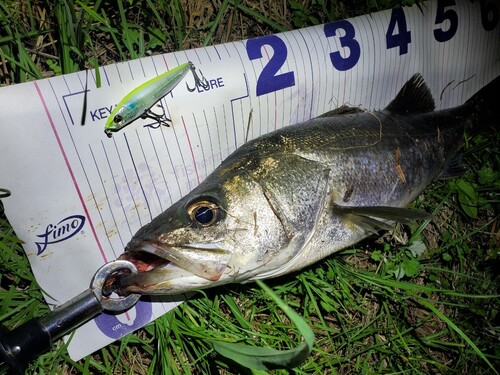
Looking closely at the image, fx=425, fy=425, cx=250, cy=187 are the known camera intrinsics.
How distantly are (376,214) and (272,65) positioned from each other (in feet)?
3.27

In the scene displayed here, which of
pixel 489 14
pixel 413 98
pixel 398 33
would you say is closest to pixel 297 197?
pixel 413 98

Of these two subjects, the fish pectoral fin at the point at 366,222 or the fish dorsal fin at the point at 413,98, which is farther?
the fish dorsal fin at the point at 413,98

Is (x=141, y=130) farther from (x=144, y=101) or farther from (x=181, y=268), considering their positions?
(x=181, y=268)

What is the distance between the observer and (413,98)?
274 centimetres

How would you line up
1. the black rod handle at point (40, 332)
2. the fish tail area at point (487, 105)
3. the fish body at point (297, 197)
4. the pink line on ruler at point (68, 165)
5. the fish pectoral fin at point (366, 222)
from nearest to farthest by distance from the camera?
the black rod handle at point (40, 332) → the fish body at point (297, 197) → the pink line on ruler at point (68, 165) → the fish pectoral fin at point (366, 222) → the fish tail area at point (487, 105)

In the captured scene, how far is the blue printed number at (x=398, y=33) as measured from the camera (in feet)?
9.12

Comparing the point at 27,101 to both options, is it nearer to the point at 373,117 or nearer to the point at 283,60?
the point at 283,60

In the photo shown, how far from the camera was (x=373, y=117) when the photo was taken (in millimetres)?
2514

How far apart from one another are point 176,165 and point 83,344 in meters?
1.05

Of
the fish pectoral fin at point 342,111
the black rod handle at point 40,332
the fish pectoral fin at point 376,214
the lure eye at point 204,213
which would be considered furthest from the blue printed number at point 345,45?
the black rod handle at point 40,332

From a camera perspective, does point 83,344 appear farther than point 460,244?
No

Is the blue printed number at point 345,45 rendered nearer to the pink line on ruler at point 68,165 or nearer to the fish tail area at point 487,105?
the fish tail area at point 487,105

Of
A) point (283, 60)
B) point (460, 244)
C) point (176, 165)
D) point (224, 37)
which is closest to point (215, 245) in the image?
point (176, 165)

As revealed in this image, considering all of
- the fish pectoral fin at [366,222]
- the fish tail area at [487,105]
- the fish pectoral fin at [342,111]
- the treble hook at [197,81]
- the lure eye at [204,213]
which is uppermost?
the treble hook at [197,81]
